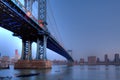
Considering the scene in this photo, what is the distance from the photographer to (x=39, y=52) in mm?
101375

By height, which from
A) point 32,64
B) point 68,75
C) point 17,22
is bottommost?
point 68,75

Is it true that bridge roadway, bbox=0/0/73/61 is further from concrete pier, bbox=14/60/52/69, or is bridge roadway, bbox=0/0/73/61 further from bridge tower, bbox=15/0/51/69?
concrete pier, bbox=14/60/52/69

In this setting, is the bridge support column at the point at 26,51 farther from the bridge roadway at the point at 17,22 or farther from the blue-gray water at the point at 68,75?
the blue-gray water at the point at 68,75

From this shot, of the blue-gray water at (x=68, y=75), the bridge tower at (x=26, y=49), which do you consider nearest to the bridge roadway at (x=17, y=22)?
Answer: the bridge tower at (x=26, y=49)

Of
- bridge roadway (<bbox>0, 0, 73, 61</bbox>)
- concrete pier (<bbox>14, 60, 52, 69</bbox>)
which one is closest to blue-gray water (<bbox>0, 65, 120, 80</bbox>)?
concrete pier (<bbox>14, 60, 52, 69</bbox>)

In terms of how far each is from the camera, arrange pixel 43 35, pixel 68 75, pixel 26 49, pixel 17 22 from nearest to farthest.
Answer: pixel 68 75, pixel 17 22, pixel 43 35, pixel 26 49

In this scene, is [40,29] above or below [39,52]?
above

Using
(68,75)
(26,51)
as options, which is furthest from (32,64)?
(68,75)

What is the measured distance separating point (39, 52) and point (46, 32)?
960cm

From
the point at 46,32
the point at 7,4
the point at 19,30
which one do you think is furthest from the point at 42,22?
the point at 7,4

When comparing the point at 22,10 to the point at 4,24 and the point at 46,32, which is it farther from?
the point at 46,32

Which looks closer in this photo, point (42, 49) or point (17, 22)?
point (17, 22)

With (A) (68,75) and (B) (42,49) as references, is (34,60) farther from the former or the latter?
(A) (68,75)

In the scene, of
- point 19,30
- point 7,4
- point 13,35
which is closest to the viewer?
point 7,4
